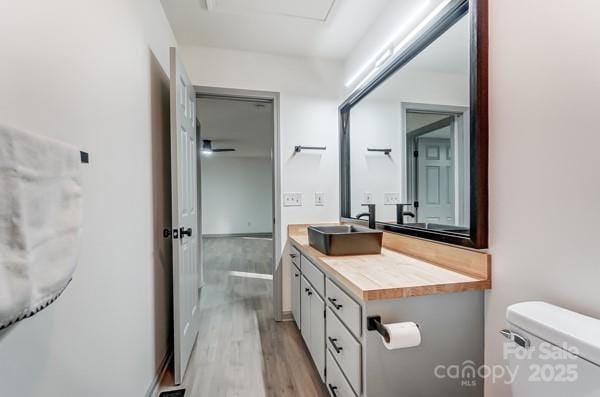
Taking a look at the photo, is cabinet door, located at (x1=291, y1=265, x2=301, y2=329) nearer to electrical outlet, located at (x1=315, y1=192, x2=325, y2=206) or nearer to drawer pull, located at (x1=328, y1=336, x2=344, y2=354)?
electrical outlet, located at (x1=315, y1=192, x2=325, y2=206)

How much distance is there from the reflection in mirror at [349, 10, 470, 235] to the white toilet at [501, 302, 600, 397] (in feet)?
1.69

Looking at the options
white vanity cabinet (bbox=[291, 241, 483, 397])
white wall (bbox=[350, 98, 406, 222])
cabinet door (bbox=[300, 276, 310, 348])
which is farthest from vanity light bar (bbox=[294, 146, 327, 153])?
white vanity cabinet (bbox=[291, 241, 483, 397])

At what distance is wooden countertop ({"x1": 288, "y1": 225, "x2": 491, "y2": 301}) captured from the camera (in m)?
1.07

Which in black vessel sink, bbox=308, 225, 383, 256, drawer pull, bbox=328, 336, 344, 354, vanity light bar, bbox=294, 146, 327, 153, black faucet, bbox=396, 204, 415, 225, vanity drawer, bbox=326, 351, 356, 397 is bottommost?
vanity drawer, bbox=326, 351, 356, 397

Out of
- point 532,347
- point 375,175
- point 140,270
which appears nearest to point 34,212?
point 140,270

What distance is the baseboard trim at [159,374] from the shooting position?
61.9 inches

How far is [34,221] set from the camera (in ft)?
1.93

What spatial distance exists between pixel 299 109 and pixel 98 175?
1.92 meters

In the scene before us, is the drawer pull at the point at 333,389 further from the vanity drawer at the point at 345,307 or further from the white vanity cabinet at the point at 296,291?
the white vanity cabinet at the point at 296,291

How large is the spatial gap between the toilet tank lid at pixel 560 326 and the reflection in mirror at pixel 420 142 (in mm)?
481

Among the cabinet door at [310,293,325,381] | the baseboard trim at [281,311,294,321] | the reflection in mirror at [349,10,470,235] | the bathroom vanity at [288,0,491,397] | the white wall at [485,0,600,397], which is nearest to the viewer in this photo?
the white wall at [485,0,600,397]

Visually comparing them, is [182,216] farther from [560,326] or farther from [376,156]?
[560,326]

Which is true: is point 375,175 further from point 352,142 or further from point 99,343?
point 99,343

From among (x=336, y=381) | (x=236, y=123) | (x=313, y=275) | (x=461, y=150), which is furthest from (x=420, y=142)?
(x=236, y=123)
